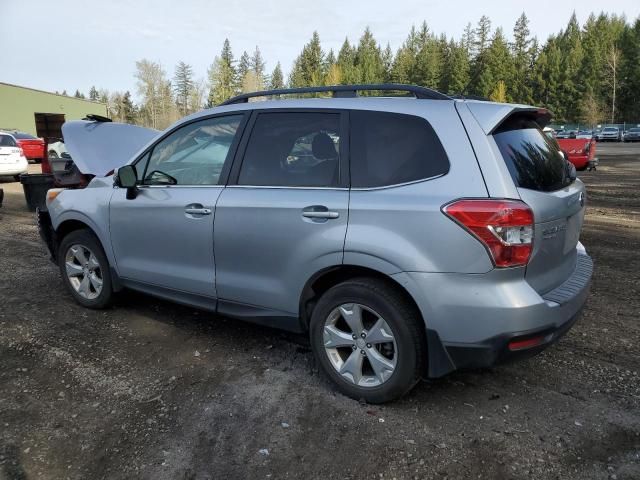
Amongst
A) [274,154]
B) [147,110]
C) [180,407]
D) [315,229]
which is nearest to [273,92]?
[274,154]

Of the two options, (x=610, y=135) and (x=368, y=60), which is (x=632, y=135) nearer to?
(x=610, y=135)

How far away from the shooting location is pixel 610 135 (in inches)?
2217

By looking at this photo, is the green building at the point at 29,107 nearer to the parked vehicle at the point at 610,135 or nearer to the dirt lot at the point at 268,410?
the dirt lot at the point at 268,410

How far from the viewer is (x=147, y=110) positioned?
8762 centimetres

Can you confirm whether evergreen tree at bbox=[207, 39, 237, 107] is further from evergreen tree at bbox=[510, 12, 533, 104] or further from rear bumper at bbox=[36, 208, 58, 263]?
rear bumper at bbox=[36, 208, 58, 263]

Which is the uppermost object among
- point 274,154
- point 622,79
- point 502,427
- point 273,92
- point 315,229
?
point 622,79

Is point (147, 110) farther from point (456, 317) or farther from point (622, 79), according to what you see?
point (456, 317)

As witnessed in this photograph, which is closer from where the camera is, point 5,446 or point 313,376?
point 5,446

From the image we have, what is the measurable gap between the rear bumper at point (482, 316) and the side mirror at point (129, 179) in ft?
7.95

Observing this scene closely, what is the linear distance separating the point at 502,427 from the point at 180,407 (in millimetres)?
1904

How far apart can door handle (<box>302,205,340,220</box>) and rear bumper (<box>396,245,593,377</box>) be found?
22.1 inches

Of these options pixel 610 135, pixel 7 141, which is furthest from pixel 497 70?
pixel 7 141

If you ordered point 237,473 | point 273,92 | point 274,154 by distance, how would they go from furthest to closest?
point 273,92 → point 274,154 → point 237,473

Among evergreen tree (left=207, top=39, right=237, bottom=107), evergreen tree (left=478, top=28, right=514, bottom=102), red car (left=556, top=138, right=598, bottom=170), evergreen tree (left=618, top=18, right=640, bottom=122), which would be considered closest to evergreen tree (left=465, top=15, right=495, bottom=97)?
evergreen tree (left=478, top=28, right=514, bottom=102)
